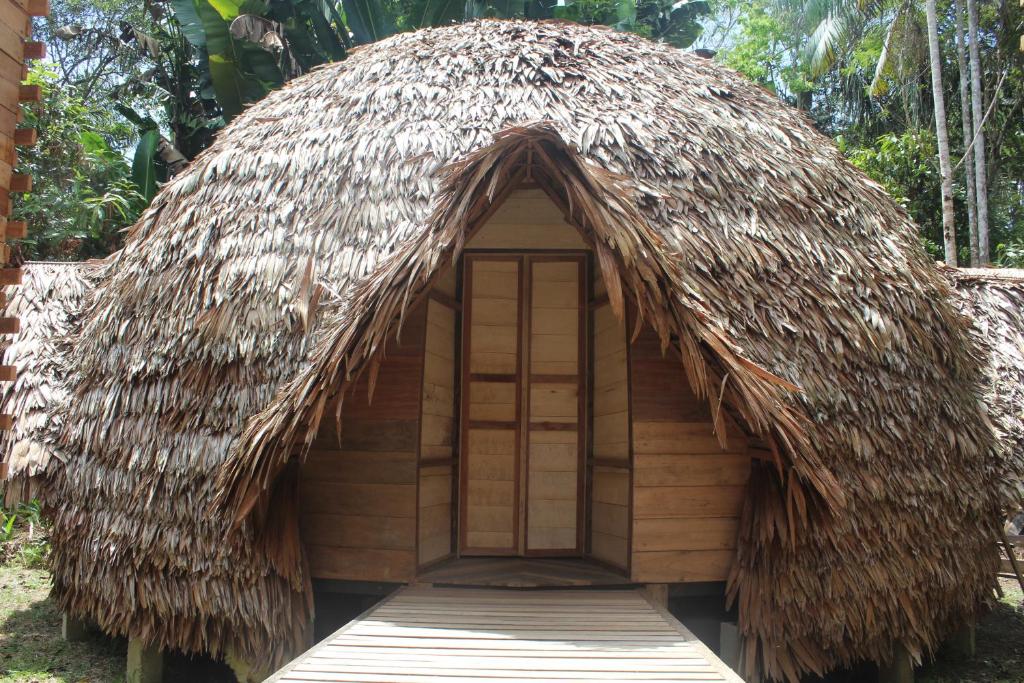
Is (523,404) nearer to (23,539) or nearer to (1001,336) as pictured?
(1001,336)

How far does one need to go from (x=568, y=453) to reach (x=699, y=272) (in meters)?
1.50

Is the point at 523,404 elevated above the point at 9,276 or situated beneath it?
situated beneath

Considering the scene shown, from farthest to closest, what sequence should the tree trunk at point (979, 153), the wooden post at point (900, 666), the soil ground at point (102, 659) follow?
the tree trunk at point (979, 153) → the soil ground at point (102, 659) → the wooden post at point (900, 666)

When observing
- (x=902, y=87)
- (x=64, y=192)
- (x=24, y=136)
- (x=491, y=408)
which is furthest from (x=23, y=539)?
(x=902, y=87)

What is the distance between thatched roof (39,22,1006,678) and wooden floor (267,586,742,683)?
28.2 inches

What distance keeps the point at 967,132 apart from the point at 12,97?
1352 cm

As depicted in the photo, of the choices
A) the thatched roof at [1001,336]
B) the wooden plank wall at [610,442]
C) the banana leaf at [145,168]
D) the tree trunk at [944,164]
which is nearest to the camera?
the wooden plank wall at [610,442]

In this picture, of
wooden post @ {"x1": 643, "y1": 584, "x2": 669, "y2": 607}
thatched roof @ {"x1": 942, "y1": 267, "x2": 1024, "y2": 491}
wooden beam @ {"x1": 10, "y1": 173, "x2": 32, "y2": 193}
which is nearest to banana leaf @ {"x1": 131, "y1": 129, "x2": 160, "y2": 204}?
wooden beam @ {"x1": 10, "y1": 173, "x2": 32, "y2": 193}

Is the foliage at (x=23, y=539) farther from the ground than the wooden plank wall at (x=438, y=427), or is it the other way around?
the wooden plank wall at (x=438, y=427)

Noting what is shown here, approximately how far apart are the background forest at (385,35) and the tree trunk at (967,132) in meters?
0.05

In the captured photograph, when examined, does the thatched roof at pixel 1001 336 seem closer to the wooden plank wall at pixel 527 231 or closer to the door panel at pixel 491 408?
the wooden plank wall at pixel 527 231

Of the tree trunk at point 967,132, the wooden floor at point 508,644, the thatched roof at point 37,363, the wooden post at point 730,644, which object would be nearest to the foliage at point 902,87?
the tree trunk at point 967,132

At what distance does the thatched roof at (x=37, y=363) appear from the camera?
14.3ft

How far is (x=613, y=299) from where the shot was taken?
345cm
